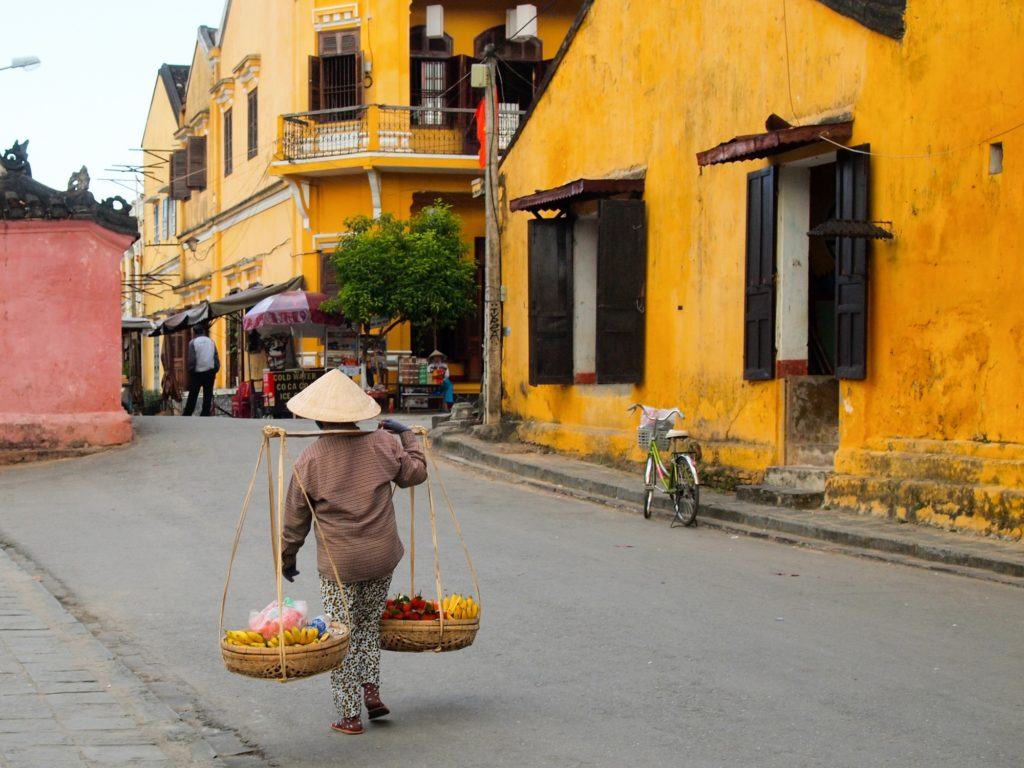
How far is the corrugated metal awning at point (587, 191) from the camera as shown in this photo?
1834 cm

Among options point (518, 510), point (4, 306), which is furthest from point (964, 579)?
point (4, 306)

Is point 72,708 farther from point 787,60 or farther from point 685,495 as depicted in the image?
point 787,60

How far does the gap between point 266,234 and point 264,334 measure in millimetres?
3653

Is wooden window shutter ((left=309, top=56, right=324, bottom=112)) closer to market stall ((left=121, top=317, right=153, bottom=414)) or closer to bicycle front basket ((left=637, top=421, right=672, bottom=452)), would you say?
market stall ((left=121, top=317, right=153, bottom=414))

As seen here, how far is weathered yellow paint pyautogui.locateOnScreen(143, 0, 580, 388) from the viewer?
32.2m

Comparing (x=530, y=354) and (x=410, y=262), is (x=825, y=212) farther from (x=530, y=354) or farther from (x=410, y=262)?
(x=410, y=262)

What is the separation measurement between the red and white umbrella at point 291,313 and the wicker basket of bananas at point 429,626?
77.1 ft

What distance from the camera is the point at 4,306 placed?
2022 centimetres

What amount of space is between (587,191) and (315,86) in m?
15.8

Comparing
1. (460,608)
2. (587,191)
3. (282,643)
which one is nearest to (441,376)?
(587,191)

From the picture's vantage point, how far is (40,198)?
66.5 feet

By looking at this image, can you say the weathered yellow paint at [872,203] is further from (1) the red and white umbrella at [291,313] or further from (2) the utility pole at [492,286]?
(1) the red and white umbrella at [291,313]

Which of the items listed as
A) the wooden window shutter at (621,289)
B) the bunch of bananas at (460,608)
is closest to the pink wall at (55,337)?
the wooden window shutter at (621,289)

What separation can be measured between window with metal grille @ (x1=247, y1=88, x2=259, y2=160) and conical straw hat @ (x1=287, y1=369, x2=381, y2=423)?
3126 cm
